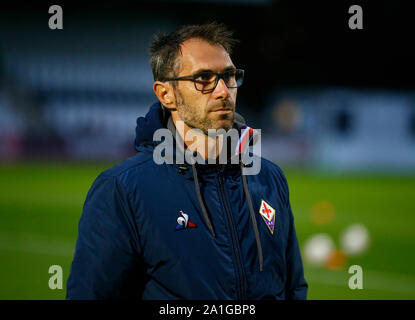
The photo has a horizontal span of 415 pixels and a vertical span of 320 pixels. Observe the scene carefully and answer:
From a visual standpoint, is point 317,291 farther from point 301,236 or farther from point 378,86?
point 378,86

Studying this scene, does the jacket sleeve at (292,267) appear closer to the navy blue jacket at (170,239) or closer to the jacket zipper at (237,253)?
the navy blue jacket at (170,239)

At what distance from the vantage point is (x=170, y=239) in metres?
2.61

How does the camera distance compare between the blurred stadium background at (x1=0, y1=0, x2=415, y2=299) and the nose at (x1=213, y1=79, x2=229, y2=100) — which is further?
the blurred stadium background at (x1=0, y1=0, x2=415, y2=299)

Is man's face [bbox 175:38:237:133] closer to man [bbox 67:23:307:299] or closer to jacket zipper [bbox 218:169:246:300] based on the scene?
man [bbox 67:23:307:299]

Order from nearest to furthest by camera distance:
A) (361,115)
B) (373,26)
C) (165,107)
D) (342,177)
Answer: (165,107), (342,177), (361,115), (373,26)

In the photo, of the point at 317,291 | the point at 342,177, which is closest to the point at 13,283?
the point at 317,291

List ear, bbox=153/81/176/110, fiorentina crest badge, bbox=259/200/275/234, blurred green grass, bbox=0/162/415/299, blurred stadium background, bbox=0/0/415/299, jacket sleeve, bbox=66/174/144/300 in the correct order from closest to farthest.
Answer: jacket sleeve, bbox=66/174/144/300, fiorentina crest badge, bbox=259/200/275/234, ear, bbox=153/81/176/110, blurred green grass, bbox=0/162/415/299, blurred stadium background, bbox=0/0/415/299

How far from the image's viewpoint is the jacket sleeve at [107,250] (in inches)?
101

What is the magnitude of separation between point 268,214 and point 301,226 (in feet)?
32.4

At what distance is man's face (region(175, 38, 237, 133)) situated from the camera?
2836 millimetres

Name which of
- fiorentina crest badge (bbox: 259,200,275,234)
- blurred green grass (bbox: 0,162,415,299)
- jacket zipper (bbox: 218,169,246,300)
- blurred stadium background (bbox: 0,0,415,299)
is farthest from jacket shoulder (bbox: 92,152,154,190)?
blurred stadium background (bbox: 0,0,415,299)

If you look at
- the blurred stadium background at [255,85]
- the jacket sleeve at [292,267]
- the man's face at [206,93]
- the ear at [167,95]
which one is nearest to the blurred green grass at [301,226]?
the blurred stadium background at [255,85]

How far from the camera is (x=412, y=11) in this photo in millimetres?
37344

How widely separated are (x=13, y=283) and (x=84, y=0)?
1174 inches
